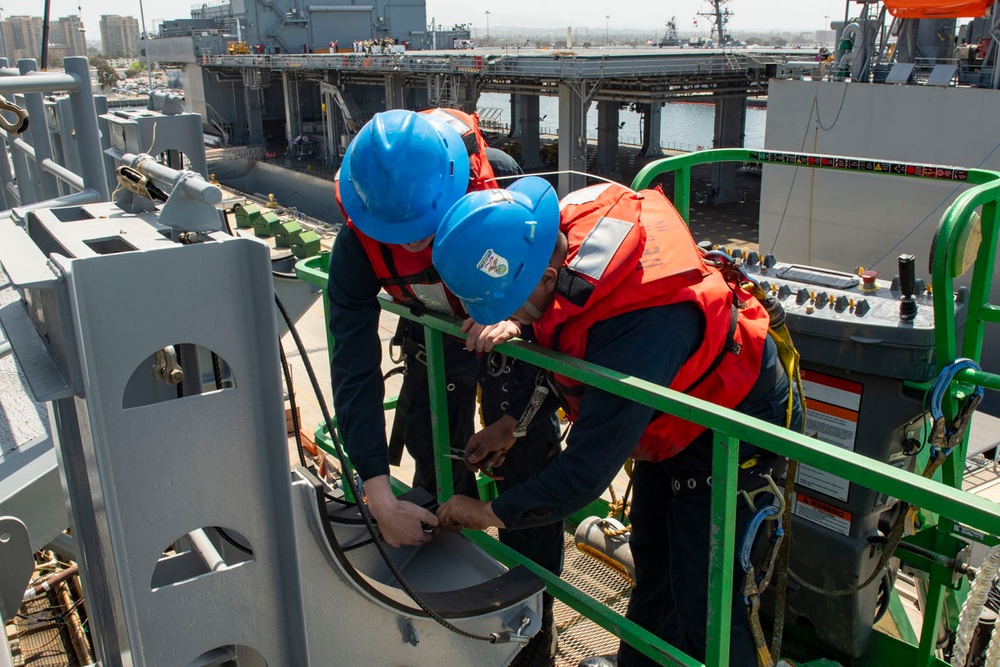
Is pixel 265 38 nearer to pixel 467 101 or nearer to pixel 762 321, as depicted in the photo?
pixel 467 101

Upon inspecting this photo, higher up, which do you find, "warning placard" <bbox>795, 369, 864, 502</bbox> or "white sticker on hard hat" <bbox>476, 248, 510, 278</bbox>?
"white sticker on hard hat" <bbox>476, 248, 510, 278</bbox>

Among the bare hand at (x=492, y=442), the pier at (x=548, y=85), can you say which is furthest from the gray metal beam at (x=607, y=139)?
the bare hand at (x=492, y=442)

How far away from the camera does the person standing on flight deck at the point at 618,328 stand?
7.46 feet

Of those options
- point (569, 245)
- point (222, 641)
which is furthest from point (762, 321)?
point (222, 641)

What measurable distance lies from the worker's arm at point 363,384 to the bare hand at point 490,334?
41cm

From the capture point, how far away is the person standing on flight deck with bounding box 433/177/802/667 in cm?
227

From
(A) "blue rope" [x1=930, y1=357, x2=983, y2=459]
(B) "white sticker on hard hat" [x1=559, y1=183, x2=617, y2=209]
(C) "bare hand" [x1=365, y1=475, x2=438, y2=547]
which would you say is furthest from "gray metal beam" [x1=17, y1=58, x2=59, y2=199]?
(A) "blue rope" [x1=930, y1=357, x2=983, y2=459]

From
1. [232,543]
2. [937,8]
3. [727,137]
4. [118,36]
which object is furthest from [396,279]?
[118,36]

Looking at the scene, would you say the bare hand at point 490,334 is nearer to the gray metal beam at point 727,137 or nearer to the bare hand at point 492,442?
the bare hand at point 492,442

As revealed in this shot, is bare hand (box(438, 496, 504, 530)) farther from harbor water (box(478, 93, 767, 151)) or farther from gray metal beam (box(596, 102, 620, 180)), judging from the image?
harbor water (box(478, 93, 767, 151))

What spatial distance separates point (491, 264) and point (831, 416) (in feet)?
6.37

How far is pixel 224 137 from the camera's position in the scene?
55.6 meters

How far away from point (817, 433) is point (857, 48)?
2027cm

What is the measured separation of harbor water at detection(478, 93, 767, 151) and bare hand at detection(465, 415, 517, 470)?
3909 centimetres
